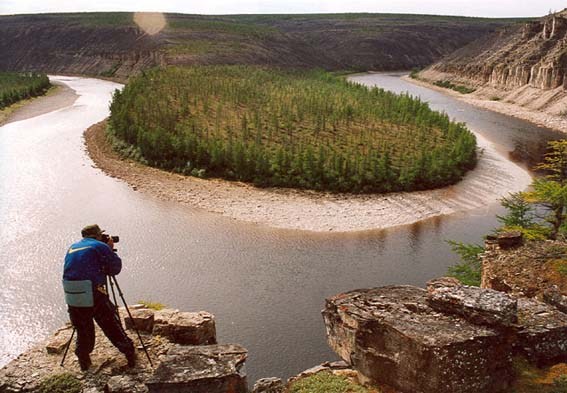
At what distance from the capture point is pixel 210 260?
2367 cm

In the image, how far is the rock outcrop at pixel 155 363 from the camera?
948 centimetres

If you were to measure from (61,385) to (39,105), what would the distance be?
217 ft

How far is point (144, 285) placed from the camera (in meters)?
21.1

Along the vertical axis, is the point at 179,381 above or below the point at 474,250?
above

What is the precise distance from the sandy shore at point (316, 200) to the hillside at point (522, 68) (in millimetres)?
35306

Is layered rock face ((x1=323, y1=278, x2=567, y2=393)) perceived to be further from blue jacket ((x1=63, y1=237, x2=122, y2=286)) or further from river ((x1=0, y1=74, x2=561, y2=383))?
river ((x1=0, y1=74, x2=561, y2=383))

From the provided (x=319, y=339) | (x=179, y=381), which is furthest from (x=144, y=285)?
(x=179, y=381)

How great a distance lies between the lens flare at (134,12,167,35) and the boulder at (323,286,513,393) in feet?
429

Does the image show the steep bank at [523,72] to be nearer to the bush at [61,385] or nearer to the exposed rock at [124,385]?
the exposed rock at [124,385]

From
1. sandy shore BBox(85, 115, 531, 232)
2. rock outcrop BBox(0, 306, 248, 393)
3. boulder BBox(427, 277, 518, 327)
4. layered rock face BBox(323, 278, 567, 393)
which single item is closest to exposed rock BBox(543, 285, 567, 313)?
layered rock face BBox(323, 278, 567, 393)

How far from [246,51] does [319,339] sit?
346 feet

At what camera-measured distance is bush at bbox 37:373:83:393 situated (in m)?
10.1

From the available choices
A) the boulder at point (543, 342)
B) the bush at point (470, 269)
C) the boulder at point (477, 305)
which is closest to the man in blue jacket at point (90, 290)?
the boulder at point (477, 305)

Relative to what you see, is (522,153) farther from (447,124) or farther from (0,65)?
(0,65)
